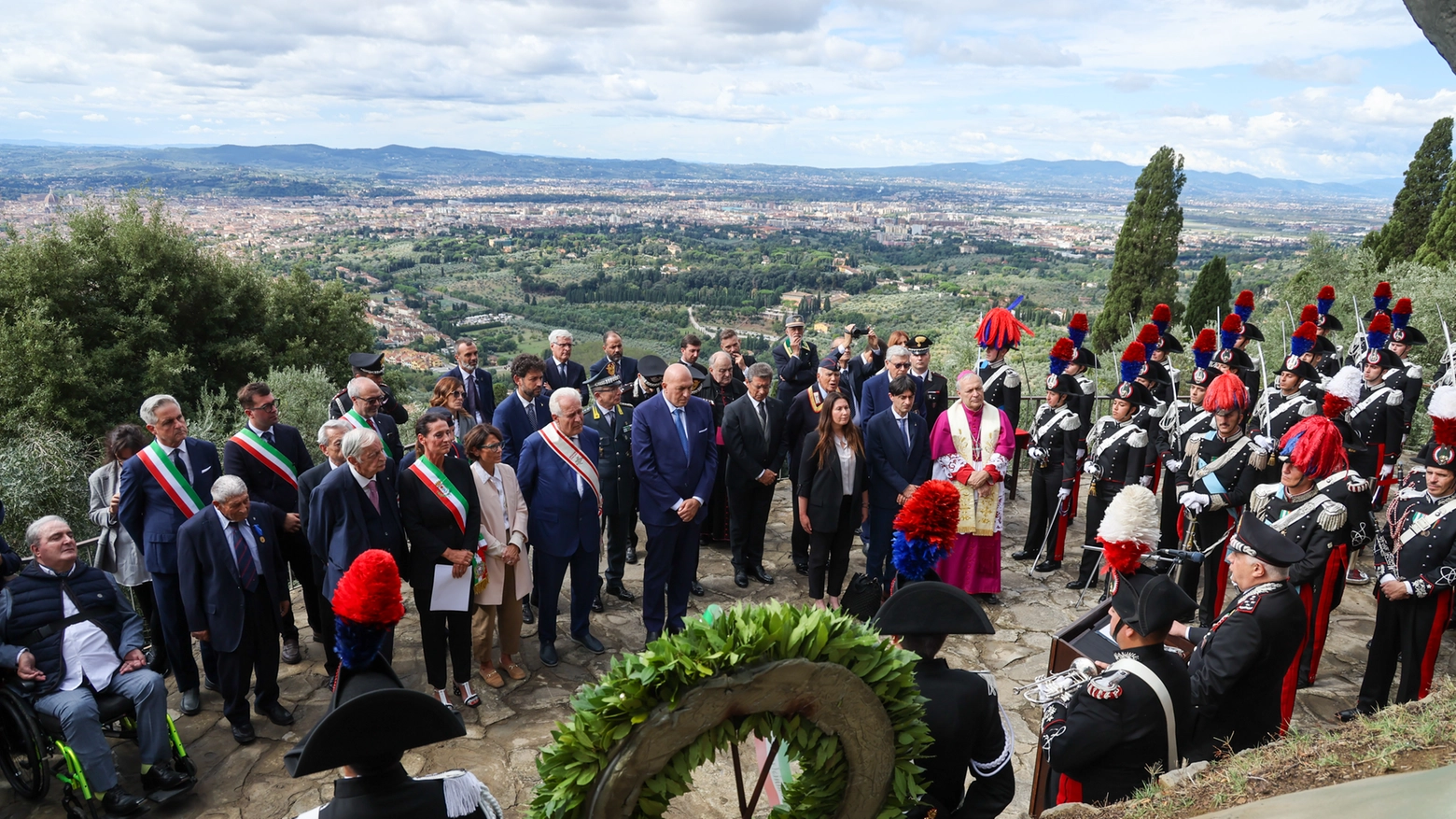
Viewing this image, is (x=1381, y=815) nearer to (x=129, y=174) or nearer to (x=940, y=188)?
(x=129, y=174)

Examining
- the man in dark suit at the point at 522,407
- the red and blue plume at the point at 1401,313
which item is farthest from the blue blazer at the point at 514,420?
the red and blue plume at the point at 1401,313

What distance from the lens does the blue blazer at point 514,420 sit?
24.3ft

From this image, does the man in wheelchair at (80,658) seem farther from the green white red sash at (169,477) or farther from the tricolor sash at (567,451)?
the tricolor sash at (567,451)

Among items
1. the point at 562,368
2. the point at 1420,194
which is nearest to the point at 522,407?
the point at 562,368

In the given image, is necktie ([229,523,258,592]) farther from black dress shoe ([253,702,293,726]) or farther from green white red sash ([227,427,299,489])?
black dress shoe ([253,702,293,726])

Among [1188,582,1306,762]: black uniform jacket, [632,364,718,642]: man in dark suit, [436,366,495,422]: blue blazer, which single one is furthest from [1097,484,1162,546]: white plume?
[436,366,495,422]: blue blazer

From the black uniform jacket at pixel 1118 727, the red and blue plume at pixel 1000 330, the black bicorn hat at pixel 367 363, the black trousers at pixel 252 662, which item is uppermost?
the red and blue plume at pixel 1000 330

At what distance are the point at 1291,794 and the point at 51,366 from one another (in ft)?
62.3

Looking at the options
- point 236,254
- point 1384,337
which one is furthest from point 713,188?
point 1384,337

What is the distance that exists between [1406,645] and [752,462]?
4864 mm

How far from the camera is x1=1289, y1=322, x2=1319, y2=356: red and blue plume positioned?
31.8 ft

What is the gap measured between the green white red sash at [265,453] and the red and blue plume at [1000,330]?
688 cm

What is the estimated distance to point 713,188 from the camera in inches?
5792

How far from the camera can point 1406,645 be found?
18.2ft
